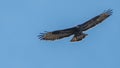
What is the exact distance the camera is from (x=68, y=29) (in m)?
15.5

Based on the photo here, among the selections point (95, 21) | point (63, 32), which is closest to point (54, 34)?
point (63, 32)

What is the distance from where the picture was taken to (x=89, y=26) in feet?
51.9

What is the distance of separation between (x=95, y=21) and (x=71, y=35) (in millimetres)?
994

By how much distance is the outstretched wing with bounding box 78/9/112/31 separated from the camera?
15734mm

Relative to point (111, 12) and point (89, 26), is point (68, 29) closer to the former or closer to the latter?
point (89, 26)

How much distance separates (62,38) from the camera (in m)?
15.9

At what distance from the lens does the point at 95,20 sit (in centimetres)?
1599

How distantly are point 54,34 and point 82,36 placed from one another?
0.98m

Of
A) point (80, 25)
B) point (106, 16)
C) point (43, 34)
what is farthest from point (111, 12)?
point (43, 34)

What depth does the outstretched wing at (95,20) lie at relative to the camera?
1573 cm

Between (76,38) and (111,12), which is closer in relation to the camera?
(76,38)

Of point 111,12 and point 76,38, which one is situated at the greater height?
point 111,12

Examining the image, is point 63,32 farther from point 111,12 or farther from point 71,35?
point 111,12

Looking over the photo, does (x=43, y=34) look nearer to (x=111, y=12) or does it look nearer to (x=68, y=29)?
(x=68, y=29)
